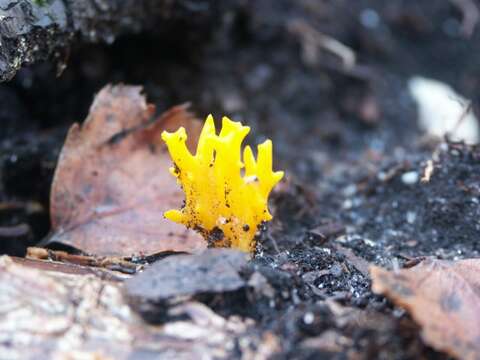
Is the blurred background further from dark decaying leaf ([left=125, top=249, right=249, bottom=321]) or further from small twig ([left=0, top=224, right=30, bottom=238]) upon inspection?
dark decaying leaf ([left=125, top=249, right=249, bottom=321])

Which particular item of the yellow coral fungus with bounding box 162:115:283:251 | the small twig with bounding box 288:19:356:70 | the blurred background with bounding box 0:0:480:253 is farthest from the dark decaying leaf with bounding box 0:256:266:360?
the small twig with bounding box 288:19:356:70

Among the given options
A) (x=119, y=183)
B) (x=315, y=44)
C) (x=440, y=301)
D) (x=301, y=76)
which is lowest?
(x=440, y=301)

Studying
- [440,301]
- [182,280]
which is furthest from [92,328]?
[440,301]

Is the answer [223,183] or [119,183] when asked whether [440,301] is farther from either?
[119,183]

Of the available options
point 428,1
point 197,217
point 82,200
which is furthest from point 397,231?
point 428,1

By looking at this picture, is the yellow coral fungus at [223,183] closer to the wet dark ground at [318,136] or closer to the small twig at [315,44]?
the wet dark ground at [318,136]

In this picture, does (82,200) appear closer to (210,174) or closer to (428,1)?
(210,174)
